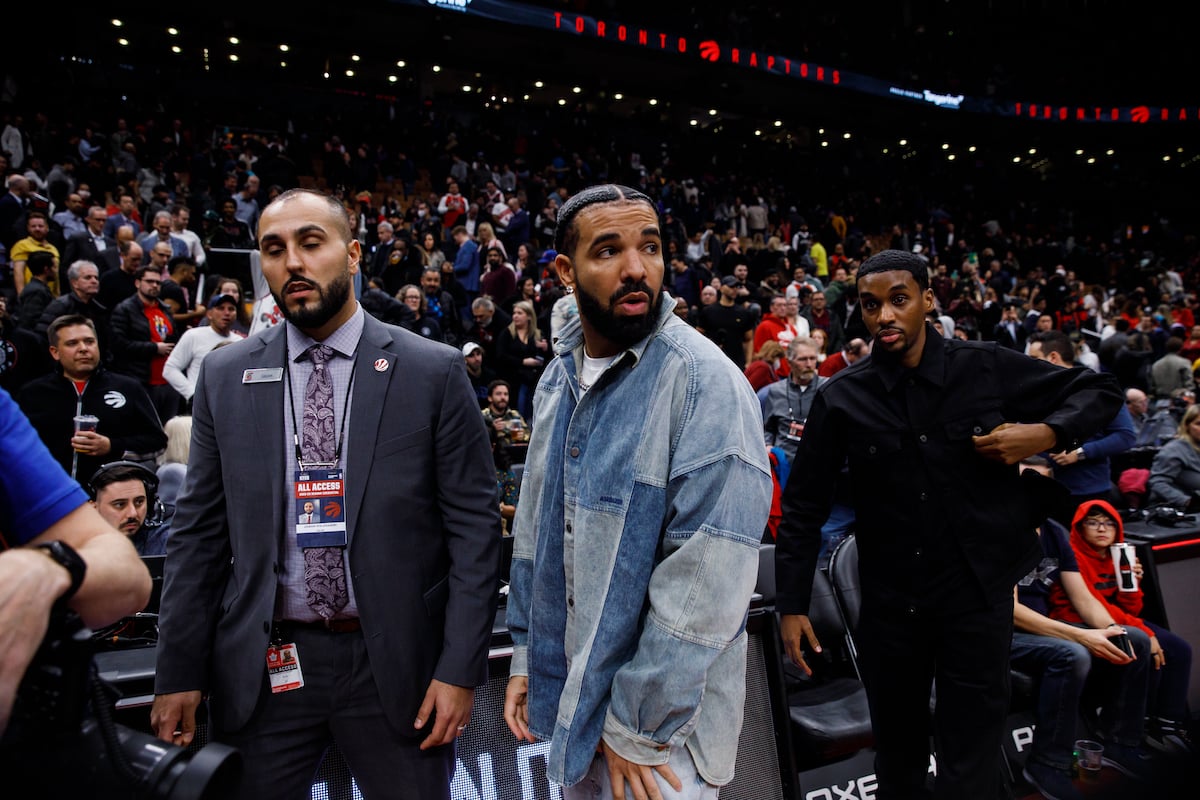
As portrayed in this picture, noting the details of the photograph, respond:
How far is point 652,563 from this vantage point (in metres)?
1.54

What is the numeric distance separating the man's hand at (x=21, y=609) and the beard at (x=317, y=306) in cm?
103

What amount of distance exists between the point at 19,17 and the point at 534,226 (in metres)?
12.3

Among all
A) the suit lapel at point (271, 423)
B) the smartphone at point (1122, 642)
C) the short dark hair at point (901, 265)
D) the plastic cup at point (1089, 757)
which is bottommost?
the plastic cup at point (1089, 757)

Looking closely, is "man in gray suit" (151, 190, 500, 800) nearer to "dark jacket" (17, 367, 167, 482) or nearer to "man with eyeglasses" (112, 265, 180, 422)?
"dark jacket" (17, 367, 167, 482)

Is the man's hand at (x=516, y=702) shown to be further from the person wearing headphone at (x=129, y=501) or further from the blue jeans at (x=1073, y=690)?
the person wearing headphone at (x=129, y=501)

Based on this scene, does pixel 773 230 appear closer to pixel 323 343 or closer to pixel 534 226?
pixel 534 226

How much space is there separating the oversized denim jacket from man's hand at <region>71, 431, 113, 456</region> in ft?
12.1

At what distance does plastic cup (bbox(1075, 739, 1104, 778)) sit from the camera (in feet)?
12.0

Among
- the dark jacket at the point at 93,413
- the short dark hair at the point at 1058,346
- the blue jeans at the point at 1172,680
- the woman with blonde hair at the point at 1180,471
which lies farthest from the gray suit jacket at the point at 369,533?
the woman with blonde hair at the point at 1180,471

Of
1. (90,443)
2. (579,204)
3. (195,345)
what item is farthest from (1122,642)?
(195,345)

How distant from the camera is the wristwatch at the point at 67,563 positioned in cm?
100

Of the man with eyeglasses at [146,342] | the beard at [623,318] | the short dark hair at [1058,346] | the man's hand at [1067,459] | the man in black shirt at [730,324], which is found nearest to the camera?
the beard at [623,318]

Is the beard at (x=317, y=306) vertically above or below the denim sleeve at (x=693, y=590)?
above

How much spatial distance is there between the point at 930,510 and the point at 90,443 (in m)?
4.32
